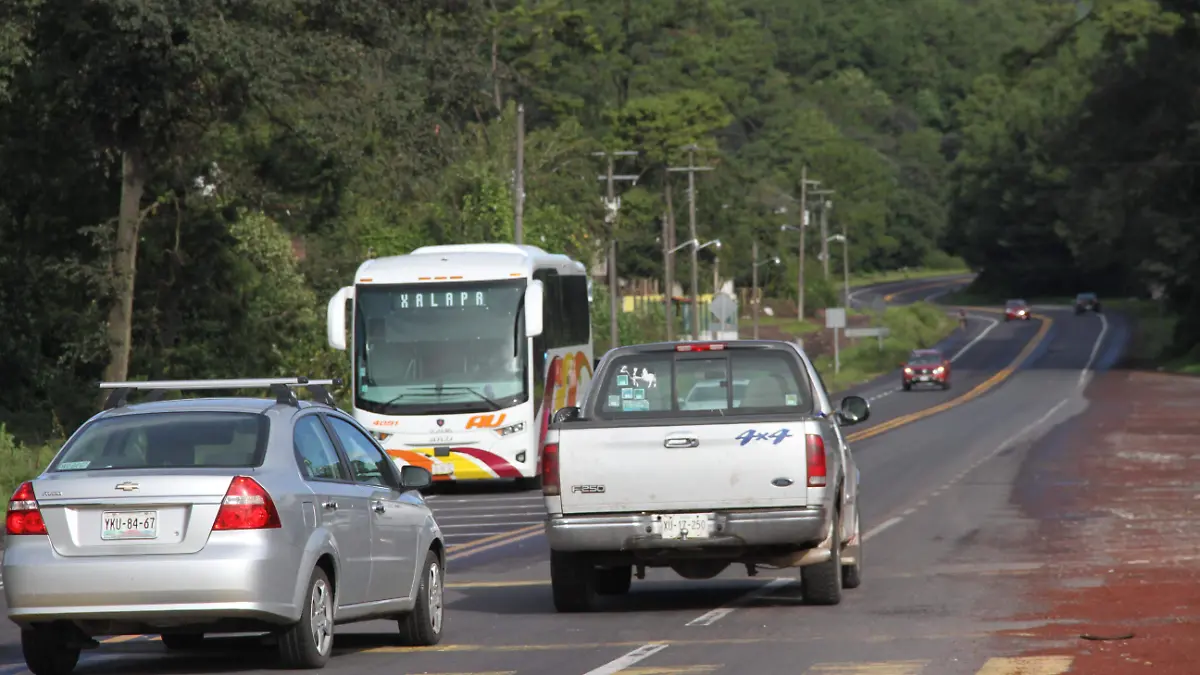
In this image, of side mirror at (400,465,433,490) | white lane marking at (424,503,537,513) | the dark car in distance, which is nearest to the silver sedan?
side mirror at (400,465,433,490)

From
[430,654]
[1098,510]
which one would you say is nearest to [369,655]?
[430,654]

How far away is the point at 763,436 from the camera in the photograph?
14359 mm

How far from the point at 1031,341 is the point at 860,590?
93345 millimetres

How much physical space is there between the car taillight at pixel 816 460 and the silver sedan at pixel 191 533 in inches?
134

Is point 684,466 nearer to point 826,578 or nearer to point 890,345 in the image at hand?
point 826,578

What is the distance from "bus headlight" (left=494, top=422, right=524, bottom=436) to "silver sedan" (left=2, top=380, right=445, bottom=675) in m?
18.1

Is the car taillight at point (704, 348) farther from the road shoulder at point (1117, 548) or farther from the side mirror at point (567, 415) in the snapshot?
the road shoulder at point (1117, 548)

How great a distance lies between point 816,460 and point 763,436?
40cm

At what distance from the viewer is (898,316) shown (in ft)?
393

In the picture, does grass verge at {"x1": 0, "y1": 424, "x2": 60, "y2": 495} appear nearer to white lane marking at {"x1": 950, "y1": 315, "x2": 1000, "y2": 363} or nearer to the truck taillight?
the truck taillight

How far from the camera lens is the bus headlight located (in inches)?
1201

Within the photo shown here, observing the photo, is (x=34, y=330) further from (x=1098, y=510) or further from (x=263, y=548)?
(x=263, y=548)

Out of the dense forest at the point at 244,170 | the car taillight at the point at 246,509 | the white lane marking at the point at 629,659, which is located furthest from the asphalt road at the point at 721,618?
the dense forest at the point at 244,170

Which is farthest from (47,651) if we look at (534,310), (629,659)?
(534,310)
